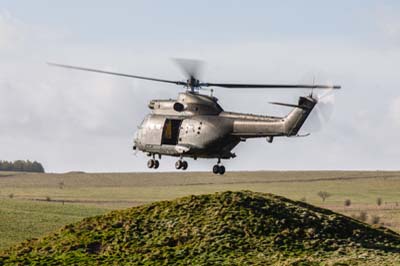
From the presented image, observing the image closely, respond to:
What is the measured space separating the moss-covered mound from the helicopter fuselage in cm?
379

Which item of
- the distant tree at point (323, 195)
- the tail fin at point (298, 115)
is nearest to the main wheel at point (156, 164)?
the tail fin at point (298, 115)

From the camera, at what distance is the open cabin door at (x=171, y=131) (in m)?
49.9

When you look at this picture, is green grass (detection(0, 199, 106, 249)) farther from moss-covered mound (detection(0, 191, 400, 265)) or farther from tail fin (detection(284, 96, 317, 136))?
tail fin (detection(284, 96, 317, 136))

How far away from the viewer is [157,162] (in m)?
51.9

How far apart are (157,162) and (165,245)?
5.09 meters

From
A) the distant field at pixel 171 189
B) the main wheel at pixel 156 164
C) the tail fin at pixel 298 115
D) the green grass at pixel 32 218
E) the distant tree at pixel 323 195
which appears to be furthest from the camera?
the distant tree at pixel 323 195

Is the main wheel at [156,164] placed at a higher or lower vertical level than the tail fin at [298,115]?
lower

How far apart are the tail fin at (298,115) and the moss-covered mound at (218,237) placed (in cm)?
615

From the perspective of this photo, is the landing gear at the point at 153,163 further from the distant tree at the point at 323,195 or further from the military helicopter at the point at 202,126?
the distant tree at the point at 323,195

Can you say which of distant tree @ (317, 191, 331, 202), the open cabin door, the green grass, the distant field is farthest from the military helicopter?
distant tree @ (317, 191, 331, 202)

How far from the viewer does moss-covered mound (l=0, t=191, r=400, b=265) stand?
46.9 m

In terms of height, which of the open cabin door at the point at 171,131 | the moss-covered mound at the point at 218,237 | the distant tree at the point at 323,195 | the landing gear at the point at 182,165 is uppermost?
the distant tree at the point at 323,195

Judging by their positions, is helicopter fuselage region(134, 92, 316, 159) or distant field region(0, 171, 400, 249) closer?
helicopter fuselage region(134, 92, 316, 159)

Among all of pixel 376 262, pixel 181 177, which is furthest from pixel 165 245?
pixel 181 177
